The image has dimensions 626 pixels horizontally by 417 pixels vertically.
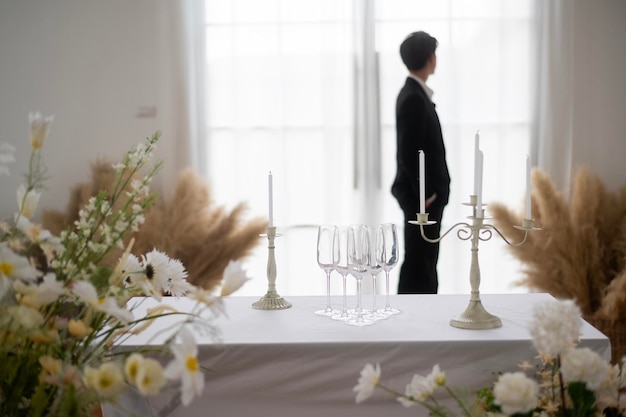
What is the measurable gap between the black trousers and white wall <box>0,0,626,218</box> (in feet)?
4.14

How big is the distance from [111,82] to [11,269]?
394cm

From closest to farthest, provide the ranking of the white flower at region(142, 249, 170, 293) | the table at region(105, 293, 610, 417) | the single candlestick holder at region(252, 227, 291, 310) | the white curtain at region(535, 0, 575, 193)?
the white flower at region(142, 249, 170, 293), the table at region(105, 293, 610, 417), the single candlestick holder at region(252, 227, 291, 310), the white curtain at region(535, 0, 575, 193)

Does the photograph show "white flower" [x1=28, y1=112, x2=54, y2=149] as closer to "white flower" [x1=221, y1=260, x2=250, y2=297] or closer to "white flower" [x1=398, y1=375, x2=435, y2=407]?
"white flower" [x1=221, y1=260, x2=250, y2=297]

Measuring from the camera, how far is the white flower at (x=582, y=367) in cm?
98

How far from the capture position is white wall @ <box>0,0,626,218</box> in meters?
4.53

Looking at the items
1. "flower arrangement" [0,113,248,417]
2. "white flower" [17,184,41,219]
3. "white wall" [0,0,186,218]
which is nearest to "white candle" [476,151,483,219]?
"flower arrangement" [0,113,248,417]

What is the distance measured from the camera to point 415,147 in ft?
12.1

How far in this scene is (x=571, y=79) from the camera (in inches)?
178

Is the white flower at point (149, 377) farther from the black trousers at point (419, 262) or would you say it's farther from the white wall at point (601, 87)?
the white wall at point (601, 87)

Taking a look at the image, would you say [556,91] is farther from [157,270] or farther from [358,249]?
[157,270]

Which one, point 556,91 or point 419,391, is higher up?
point 556,91

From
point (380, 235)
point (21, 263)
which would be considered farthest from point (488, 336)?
point (21, 263)

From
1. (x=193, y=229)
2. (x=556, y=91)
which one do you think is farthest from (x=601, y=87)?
(x=193, y=229)

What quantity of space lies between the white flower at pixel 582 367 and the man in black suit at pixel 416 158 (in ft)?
8.86
